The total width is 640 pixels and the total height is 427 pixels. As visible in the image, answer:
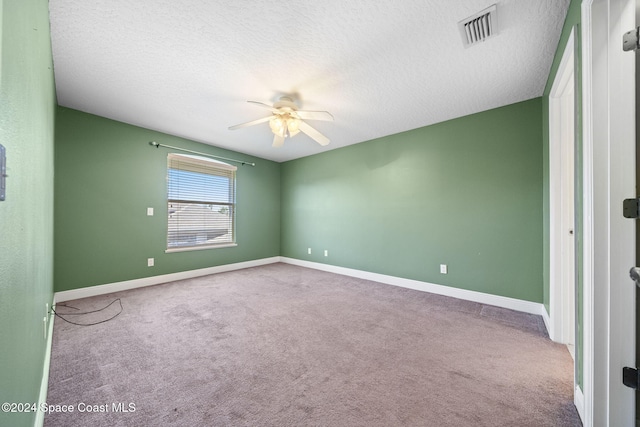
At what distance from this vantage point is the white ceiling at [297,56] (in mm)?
1570

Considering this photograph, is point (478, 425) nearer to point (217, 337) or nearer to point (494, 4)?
point (217, 337)

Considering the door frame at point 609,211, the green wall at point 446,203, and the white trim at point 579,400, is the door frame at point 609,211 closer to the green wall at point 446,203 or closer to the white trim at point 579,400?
the white trim at point 579,400

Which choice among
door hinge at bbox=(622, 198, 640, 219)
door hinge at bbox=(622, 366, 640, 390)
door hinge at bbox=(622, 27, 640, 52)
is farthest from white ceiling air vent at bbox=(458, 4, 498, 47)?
door hinge at bbox=(622, 366, 640, 390)

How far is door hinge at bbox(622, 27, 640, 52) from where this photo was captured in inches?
39.4

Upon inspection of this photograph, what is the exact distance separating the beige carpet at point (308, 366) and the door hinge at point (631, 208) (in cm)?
113

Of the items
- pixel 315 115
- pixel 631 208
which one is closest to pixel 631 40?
pixel 631 208

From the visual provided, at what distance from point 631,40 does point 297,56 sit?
6.16 feet

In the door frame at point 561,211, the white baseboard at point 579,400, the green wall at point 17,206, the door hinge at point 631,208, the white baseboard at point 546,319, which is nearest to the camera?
the green wall at point 17,206

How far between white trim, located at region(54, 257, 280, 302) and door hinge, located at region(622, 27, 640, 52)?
16.3 feet

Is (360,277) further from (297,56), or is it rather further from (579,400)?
(297,56)

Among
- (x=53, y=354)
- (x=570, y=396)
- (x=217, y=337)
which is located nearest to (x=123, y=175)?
(x=53, y=354)

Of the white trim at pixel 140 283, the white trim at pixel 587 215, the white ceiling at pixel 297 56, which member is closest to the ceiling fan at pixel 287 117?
the white ceiling at pixel 297 56

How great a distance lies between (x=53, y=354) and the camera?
1818 millimetres

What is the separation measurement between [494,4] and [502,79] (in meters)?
1.04
